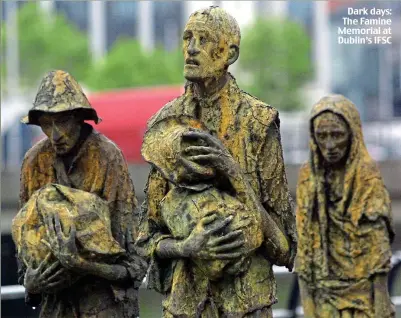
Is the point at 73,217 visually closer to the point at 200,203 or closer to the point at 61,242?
the point at 61,242

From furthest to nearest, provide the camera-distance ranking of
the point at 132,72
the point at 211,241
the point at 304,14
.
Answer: the point at 304,14
the point at 132,72
the point at 211,241

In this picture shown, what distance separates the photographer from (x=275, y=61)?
40.3m

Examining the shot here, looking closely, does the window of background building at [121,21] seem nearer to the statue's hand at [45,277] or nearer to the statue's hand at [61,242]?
the statue's hand at [45,277]

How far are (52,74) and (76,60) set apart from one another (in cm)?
3366

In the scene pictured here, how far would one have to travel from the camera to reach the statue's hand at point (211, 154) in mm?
7242

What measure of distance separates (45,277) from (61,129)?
0.94 m

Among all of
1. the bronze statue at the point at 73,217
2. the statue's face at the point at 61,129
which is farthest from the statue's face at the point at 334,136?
the statue's face at the point at 61,129

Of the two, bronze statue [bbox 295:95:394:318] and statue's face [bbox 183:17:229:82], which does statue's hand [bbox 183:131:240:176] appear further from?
bronze statue [bbox 295:95:394:318]

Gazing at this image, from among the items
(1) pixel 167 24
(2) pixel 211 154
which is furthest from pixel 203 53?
(1) pixel 167 24

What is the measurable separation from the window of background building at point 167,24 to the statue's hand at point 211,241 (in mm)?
40485

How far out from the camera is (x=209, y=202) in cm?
728

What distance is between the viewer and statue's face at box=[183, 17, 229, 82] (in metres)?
7.48

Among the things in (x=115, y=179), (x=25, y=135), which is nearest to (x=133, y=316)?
(x=115, y=179)

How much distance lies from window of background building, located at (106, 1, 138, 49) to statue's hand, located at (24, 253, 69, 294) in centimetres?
4124
